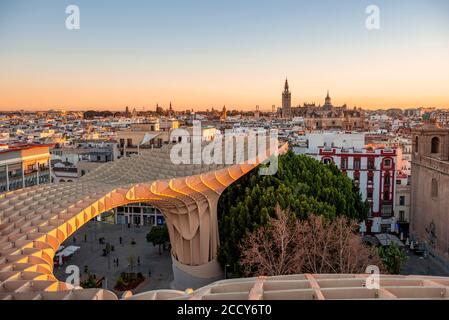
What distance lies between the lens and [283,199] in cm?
2364

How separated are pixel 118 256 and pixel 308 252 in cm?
1903

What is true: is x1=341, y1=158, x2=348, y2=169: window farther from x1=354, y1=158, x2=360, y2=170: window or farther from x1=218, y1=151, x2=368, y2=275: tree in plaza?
x1=218, y1=151, x2=368, y2=275: tree in plaza

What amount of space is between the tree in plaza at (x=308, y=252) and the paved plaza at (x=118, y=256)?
10.0m

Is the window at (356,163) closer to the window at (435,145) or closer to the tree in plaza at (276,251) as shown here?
the window at (435,145)

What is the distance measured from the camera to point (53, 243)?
48.9ft

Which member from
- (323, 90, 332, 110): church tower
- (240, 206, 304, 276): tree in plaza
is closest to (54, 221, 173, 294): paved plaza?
(240, 206, 304, 276): tree in plaza

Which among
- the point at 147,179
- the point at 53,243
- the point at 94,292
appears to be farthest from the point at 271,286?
the point at 147,179

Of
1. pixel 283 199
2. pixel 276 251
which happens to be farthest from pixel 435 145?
pixel 276 251

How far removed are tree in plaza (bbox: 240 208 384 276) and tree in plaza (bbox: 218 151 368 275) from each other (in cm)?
147

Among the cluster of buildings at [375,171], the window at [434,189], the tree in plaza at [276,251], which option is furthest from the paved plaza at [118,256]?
the window at [434,189]

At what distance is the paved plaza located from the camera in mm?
29156

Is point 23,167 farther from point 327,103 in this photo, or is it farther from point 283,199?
point 327,103

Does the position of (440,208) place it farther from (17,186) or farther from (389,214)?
(17,186)

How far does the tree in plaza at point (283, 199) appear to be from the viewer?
76.7 ft
